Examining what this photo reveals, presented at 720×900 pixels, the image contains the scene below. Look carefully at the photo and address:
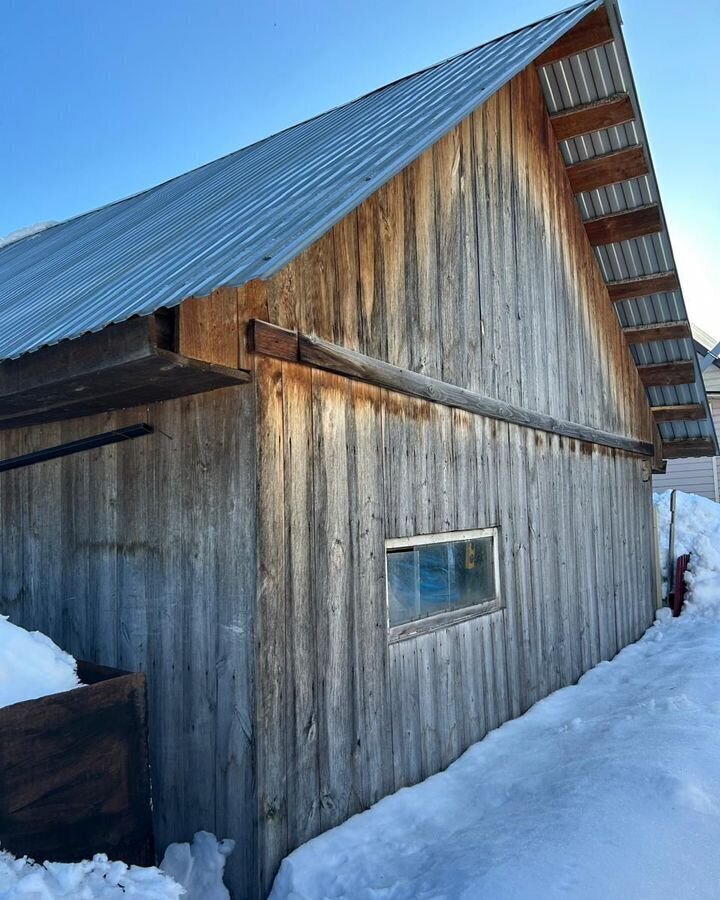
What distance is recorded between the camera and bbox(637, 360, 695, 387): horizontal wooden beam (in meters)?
9.18

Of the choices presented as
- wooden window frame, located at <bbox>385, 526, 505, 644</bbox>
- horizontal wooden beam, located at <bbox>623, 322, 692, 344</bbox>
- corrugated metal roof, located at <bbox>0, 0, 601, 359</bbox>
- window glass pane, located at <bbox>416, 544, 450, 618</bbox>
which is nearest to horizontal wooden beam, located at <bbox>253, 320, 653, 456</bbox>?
corrugated metal roof, located at <bbox>0, 0, 601, 359</bbox>

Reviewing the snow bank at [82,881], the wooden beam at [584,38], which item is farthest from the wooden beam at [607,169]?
the snow bank at [82,881]

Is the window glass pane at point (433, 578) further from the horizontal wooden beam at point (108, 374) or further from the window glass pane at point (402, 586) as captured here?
the horizontal wooden beam at point (108, 374)

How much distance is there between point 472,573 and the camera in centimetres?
525

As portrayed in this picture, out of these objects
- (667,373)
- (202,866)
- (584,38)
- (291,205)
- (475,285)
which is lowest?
(202,866)

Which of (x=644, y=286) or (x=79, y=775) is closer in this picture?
(x=79, y=775)

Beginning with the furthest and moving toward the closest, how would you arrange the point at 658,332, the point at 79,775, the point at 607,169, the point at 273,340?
the point at 658,332 < the point at 607,169 < the point at 273,340 < the point at 79,775

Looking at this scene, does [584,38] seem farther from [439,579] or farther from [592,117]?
[439,579]

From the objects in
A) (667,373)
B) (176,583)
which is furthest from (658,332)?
(176,583)

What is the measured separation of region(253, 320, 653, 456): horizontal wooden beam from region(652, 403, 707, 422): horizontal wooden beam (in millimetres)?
3641

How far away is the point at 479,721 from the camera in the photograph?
17.0 feet

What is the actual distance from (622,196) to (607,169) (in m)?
0.40

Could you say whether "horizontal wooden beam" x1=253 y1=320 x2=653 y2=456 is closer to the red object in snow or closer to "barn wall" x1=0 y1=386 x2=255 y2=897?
"barn wall" x1=0 y1=386 x2=255 y2=897

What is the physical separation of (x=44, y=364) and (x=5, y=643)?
1.28 meters
